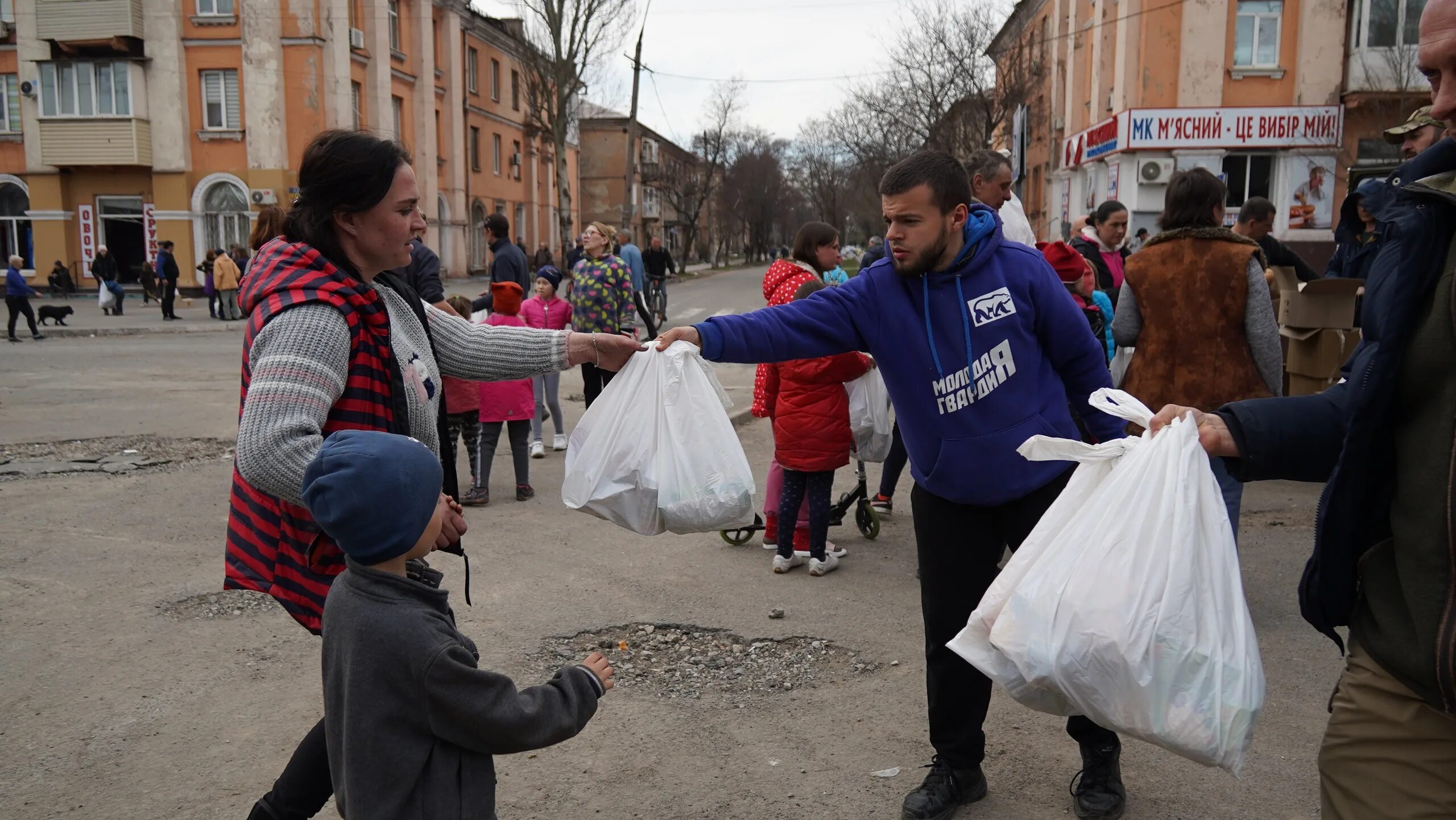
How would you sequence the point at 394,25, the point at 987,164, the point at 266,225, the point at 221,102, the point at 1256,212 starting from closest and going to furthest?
the point at 266,225
the point at 987,164
the point at 1256,212
the point at 221,102
the point at 394,25

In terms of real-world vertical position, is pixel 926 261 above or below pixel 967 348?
above

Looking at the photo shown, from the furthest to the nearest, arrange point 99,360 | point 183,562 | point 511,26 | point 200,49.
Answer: point 511,26 < point 200,49 < point 99,360 < point 183,562

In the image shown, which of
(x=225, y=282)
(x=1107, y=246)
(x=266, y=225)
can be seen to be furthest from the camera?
(x=225, y=282)

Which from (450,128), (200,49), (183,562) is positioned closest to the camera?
(183,562)

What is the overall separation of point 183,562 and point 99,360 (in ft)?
37.7

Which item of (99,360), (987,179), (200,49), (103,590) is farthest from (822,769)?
(200,49)

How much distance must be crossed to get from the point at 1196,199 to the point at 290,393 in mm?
3928

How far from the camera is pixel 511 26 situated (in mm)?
44781

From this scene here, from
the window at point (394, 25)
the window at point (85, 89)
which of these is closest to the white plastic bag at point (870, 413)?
the window at point (85, 89)

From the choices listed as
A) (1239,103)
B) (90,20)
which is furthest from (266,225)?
(90,20)

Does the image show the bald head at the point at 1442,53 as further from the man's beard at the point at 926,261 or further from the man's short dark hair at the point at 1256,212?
the man's short dark hair at the point at 1256,212

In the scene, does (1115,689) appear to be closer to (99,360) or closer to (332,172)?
(332,172)

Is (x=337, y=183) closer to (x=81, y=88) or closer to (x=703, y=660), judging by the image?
(x=703, y=660)

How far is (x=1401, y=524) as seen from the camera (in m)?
1.85
